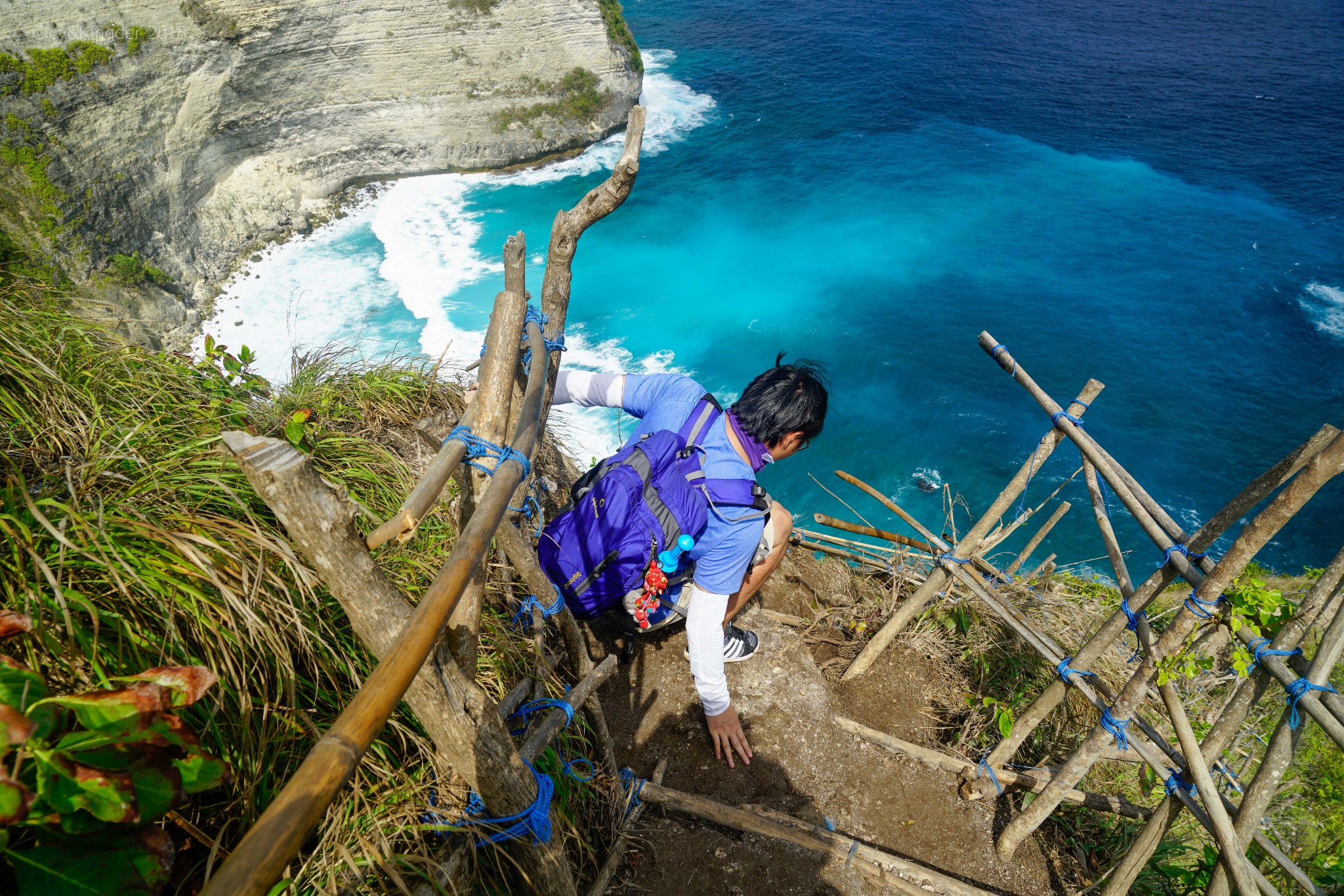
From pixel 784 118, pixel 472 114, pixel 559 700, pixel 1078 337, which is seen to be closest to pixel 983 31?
pixel 784 118

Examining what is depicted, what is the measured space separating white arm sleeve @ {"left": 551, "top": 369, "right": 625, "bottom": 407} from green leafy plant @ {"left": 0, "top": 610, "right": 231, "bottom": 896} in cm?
238

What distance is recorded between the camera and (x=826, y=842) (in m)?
3.27

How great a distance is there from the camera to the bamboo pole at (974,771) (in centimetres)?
349

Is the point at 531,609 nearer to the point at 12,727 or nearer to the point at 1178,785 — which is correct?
the point at 12,727

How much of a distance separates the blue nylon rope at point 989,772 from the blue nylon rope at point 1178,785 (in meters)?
0.96

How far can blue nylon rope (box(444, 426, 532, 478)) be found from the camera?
2.26 m

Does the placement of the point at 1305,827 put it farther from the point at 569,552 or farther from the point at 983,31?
the point at 983,31

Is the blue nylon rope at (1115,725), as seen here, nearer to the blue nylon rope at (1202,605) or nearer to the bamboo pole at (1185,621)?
the bamboo pole at (1185,621)

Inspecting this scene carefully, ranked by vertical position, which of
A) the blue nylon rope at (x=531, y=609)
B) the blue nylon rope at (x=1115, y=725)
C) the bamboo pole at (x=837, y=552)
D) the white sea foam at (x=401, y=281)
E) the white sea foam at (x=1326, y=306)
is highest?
the blue nylon rope at (x=531, y=609)

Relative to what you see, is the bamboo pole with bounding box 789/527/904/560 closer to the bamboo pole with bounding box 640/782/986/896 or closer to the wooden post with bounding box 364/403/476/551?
the bamboo pole with bounding box 640/782/986/896

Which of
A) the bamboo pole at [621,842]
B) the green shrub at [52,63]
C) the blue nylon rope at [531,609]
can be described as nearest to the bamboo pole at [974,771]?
the bamboo pole at [621,842]

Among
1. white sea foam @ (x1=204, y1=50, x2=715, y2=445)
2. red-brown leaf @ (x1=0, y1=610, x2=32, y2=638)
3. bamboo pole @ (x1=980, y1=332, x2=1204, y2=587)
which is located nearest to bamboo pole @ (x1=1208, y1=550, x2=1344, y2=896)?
bamboo pole @ (x1=980, y1=332, x2=1204, y2=587)

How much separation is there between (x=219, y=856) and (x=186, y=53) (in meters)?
24.9

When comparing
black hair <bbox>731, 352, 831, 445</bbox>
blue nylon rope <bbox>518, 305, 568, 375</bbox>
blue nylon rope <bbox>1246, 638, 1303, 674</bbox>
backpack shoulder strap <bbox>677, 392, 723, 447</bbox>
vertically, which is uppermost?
blue nylon rope <bbox>518, 305, 568, 375</bbox>
